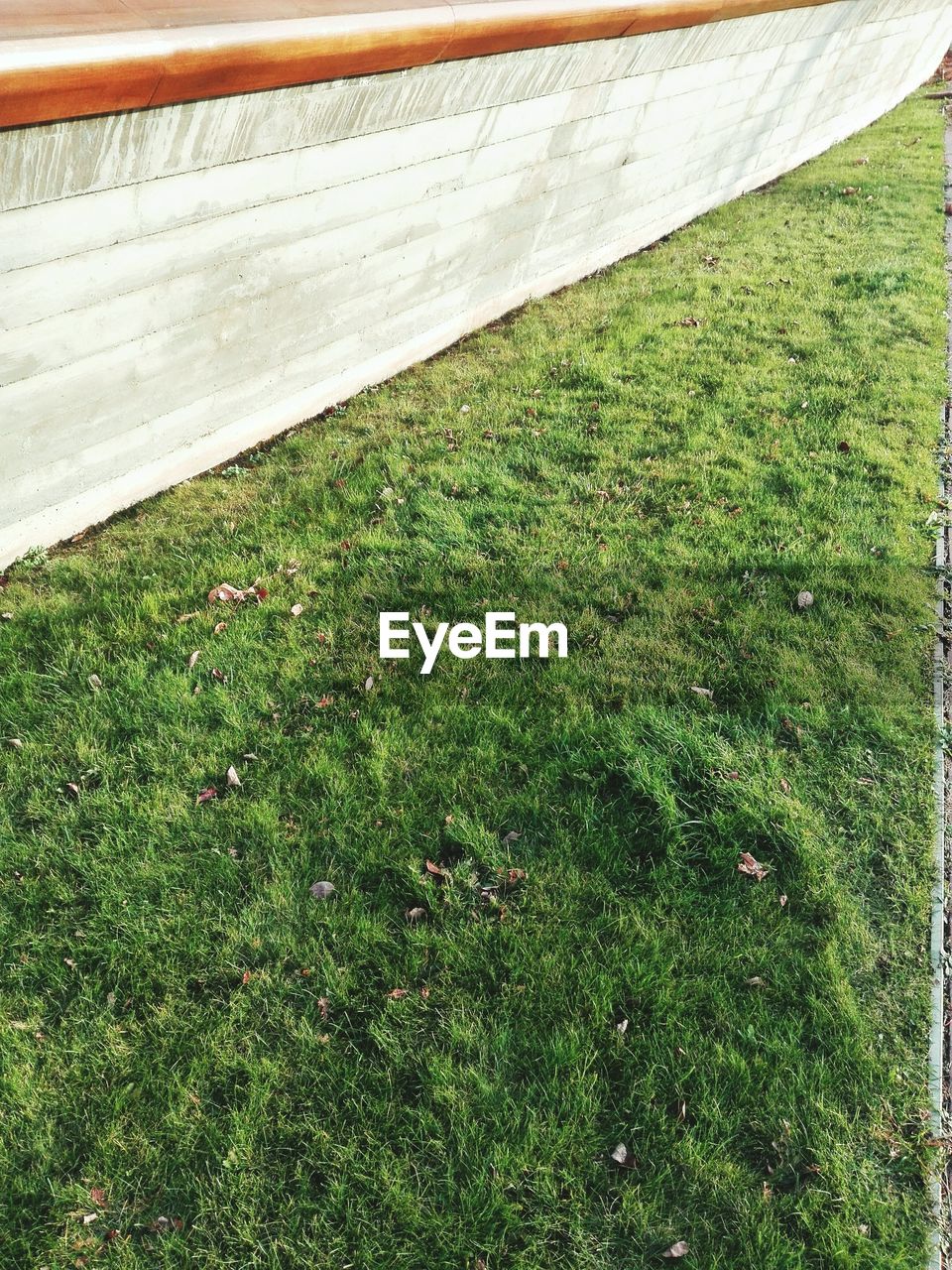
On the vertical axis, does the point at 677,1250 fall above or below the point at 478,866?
above

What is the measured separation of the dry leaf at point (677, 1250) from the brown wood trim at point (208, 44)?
426 cm

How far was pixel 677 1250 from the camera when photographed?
2.22 meters

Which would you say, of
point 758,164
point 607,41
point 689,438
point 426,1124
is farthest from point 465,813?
point 758,164

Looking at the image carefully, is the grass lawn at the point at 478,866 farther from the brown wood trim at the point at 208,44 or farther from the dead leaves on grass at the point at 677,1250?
the brown wood trim at the point at 208,44

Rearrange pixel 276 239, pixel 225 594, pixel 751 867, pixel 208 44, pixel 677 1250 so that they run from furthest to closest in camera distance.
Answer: pixel 276 239
pixel 225 594
pixel 208 44
pixel 751 867
pixel 677 1250

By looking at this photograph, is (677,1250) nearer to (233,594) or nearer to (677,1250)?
(677,1250)

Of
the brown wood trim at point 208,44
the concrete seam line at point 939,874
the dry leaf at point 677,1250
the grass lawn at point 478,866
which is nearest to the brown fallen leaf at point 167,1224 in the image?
the grass lawn at point 478,866

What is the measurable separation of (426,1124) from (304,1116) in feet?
1.15

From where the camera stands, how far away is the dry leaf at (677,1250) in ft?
7.27

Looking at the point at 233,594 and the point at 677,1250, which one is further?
the point at 233,594

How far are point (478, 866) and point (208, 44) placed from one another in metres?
3.57

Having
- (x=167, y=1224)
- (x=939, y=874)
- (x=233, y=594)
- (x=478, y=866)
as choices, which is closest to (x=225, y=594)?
(x=233, y=594)

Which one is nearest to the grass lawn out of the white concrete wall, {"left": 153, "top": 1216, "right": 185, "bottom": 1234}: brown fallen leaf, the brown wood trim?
{"left": 153, "top": 1216, "right": 185, "bottom": 1234}: brown fallen leaf

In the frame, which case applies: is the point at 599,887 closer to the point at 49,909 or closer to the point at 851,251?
the point at 49,909
